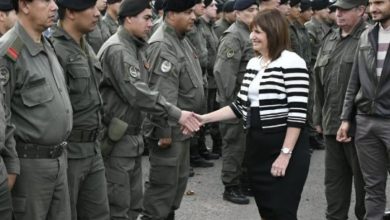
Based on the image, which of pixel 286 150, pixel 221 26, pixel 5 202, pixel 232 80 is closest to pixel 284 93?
pixel 286 150

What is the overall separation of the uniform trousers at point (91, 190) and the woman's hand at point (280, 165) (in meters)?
1.21

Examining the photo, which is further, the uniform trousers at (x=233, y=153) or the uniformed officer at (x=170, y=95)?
the uniform trousers at (x=233, y=153)

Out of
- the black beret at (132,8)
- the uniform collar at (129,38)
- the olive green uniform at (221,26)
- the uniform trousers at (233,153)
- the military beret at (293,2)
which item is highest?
the black beret at (132,8)

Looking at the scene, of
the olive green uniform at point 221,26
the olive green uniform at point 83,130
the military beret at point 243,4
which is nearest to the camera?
the olive green uniform at point 83,130

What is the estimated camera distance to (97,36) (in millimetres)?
8578

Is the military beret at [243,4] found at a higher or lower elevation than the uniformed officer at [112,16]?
higher

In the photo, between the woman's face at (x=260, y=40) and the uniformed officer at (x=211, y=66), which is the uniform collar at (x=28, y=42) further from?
the uniformed officer at (x=211, y=66)

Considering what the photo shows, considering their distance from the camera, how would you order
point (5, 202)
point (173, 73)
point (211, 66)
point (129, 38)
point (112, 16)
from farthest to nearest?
point (211, 66) < point (112, 16) < point (173, 73) < point (129, 38) < point (5, 202)

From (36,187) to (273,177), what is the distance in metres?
1.63

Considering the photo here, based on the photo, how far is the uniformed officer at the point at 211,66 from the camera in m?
8.95

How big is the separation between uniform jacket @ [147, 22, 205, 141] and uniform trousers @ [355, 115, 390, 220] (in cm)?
148

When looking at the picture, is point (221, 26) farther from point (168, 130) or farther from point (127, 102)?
point (127, 102)

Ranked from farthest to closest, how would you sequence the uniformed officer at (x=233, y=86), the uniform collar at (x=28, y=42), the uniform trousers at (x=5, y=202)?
the uniformed officer at (x=233, y=86)
the uniform collar at (x=28, y=42)
the uniform trousers at (x=5, y=202)

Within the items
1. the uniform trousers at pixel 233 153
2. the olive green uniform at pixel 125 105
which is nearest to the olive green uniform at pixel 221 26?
the uniform trousers at pixel 233 153
